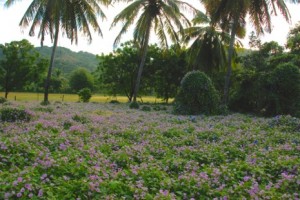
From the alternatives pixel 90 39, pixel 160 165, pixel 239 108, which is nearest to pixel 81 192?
pixel 160 165

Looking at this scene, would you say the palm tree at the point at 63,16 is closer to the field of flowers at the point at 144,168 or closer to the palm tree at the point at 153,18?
the palm tree at the point at 153,18

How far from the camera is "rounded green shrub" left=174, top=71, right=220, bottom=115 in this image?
59.6 ft

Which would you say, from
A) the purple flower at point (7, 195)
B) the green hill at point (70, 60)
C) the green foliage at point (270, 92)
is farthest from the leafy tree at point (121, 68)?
the green hill at point (70, 60)

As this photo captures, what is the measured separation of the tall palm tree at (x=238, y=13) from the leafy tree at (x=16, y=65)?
2806 centimetres

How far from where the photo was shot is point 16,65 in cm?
Answer: 4019

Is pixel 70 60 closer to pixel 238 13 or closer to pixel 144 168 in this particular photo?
pixel 238 13

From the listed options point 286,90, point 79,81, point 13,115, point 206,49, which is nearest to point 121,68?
point 206,49

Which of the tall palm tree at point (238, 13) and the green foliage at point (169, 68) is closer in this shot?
the tall palm tree at point (238, 13)

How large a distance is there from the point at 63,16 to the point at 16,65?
22415mm

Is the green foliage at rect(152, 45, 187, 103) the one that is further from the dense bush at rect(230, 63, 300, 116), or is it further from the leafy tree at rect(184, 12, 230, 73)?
the dense bush at rect(230, 63, 300, 116)

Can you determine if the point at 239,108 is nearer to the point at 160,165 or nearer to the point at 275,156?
the point at 275,156

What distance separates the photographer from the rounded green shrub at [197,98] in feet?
59.6

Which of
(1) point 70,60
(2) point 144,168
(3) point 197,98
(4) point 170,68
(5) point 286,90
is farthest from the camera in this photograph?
(1) point 70,60

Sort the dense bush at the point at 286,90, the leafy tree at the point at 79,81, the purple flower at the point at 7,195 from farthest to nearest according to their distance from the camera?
the leafy tree at the point at 79,81, the dense bush at the point at 286,90, the purple flower at the point at 7,195
